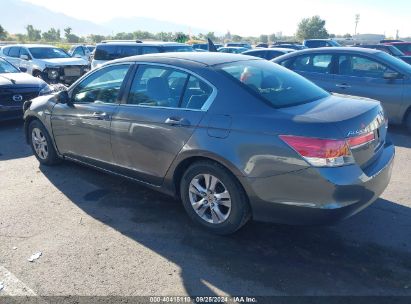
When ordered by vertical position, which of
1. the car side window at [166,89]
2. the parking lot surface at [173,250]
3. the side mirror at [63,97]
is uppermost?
the car side window at [166,89]

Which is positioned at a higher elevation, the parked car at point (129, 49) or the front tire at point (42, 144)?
the parked car at point (129, 49)

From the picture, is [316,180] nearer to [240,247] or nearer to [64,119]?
[240,247]

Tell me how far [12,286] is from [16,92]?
6131mm

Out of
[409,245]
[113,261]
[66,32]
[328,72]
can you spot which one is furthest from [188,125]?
[66,32]

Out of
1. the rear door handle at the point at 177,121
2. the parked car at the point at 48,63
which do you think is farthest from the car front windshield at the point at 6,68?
the rear door handle at the point at 177,121

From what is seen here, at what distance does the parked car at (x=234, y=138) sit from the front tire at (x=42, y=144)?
3.34 ft

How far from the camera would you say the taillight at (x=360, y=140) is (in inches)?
120

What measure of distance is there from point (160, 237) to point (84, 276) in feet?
2.69

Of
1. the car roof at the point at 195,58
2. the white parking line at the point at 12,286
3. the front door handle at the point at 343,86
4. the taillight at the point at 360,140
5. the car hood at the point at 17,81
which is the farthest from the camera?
the car hood at the point at 17,81

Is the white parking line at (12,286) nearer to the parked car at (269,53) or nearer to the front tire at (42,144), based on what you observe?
the front tire at (42,144)

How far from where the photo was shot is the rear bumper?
297cm

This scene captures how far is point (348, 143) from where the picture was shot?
3.02 metres

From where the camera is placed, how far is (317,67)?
787cm

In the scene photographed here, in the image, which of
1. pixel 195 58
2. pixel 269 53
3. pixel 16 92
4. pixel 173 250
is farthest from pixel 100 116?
pixel 269 53
